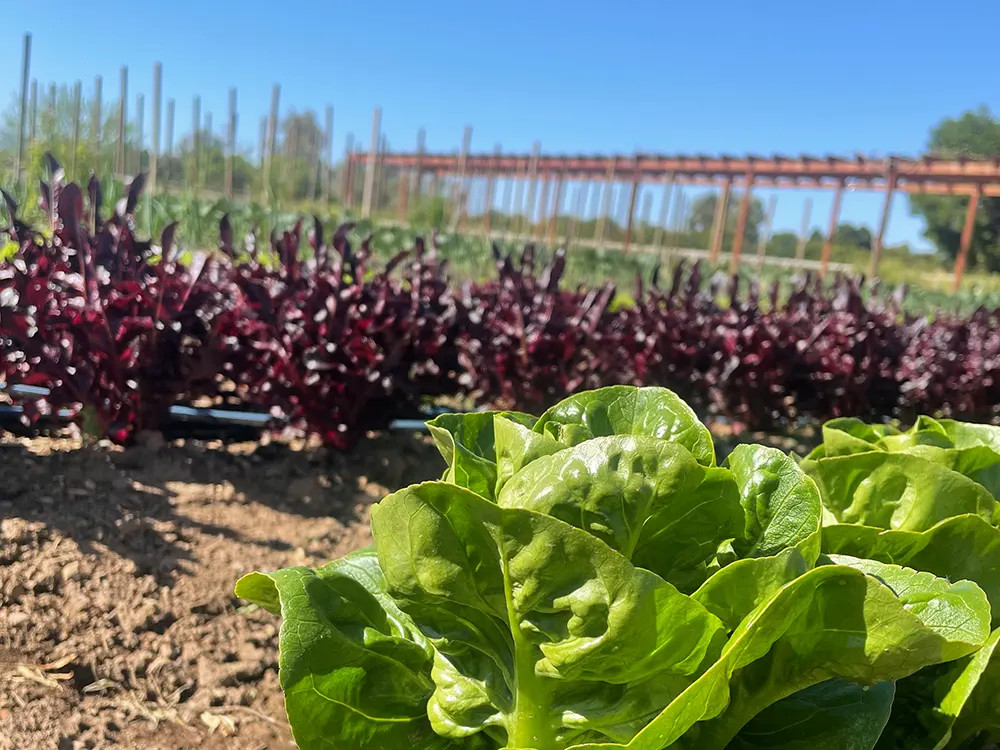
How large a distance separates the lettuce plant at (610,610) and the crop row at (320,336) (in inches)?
76.0

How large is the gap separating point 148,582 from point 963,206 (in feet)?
111

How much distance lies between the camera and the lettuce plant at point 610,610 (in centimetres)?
80

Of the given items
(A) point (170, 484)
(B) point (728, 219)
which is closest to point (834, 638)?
(A) point (170, 484)

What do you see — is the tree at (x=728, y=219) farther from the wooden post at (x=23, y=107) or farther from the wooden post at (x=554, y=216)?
the wooden post at (x=23, y=107)

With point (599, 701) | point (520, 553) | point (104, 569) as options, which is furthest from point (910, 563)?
point (104, 569)

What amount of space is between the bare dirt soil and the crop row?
0.26m

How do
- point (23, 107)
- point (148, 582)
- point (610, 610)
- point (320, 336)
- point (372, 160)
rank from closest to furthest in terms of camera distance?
point (610, 610) < point (148, 582) < point (320, 336) < point (23, 107) < point (372, 160)

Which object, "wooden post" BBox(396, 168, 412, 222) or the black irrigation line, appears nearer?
the black irrigation line

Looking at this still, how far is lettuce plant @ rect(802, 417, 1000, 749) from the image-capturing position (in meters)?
1.07

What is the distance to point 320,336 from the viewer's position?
2934 mm

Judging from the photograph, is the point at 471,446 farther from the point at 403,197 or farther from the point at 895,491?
the point at 403,197

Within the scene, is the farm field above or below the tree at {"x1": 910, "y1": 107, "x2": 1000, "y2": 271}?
below

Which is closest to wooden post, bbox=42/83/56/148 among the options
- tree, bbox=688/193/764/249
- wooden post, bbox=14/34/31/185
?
wooden post, bbox=14/34/31/185

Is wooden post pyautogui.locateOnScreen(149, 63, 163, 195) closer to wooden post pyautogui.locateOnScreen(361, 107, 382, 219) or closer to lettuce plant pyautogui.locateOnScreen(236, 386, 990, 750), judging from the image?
wooden post pyautogui.locateOnScreen(361, 107, 382, 219)
